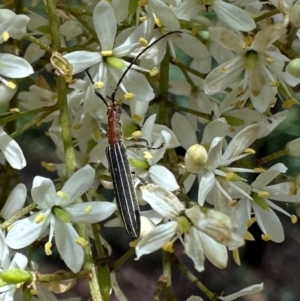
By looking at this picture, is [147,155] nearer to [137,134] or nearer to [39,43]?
[137,134]

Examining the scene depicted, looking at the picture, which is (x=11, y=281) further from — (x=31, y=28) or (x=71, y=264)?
(x=31, y=28)

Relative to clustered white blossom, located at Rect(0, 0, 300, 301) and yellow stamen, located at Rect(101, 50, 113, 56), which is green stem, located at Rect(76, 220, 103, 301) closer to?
clustered white blossom, located at Rect(0, 0, 300, 301)

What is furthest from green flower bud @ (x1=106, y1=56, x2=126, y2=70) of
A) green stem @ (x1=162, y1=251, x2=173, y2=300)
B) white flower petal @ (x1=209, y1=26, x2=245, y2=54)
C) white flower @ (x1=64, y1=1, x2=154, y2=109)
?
green stem @ (x1=162, y1=251, x2=173, y2=300)

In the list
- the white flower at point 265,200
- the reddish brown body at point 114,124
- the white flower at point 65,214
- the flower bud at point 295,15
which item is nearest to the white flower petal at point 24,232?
the white flower at point 65,214

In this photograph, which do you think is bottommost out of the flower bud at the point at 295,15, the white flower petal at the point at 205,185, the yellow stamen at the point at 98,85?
the white flower petal at the point at 205,185

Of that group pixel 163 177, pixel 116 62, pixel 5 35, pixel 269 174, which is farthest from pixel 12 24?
pixel 269 174

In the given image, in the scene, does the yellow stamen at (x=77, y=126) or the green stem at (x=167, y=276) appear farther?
the yellow stamen at (x=77, y=126)

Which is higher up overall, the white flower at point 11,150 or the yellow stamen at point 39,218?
the white flower at point 11,150

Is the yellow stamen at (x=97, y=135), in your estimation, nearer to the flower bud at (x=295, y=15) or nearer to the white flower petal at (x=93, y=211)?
the white flower petal at (x=93, y=211)
